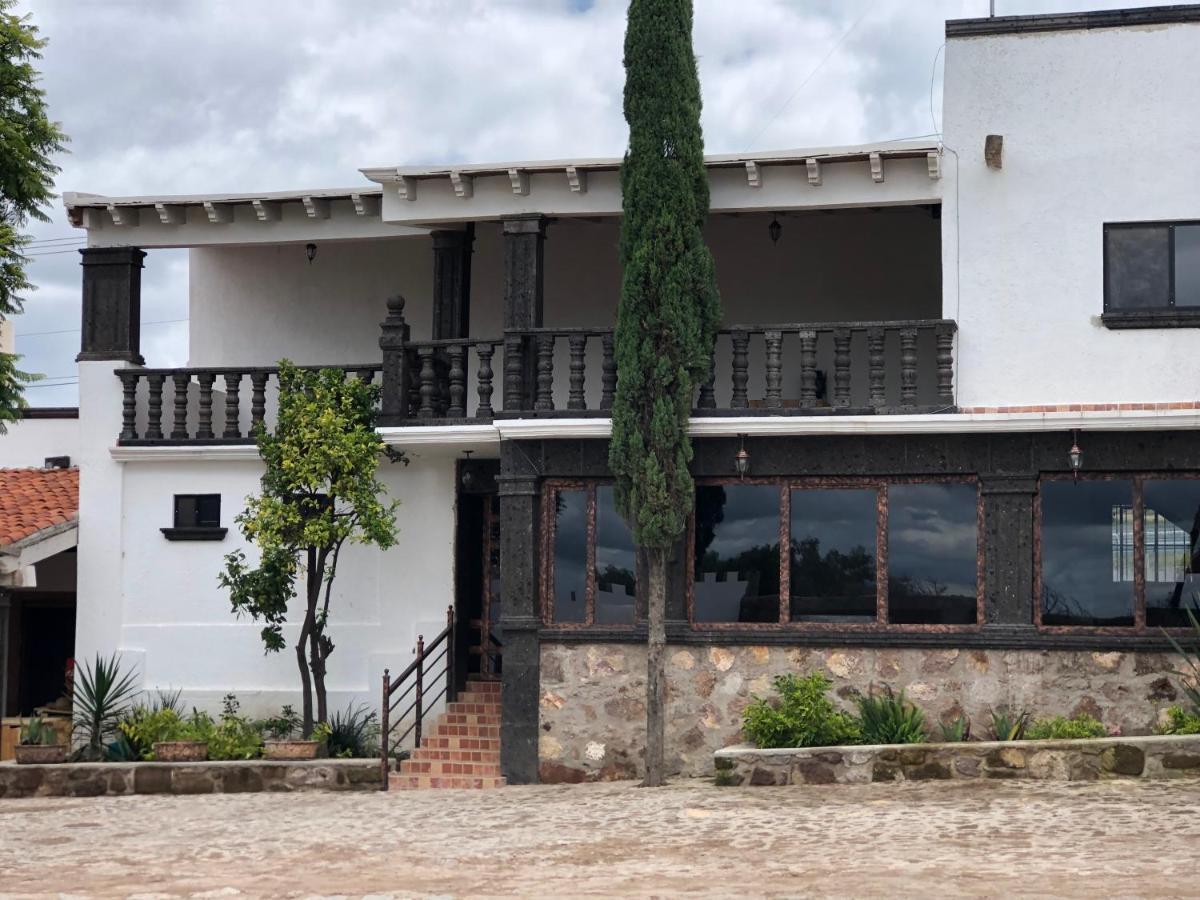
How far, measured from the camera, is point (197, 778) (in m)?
17.6

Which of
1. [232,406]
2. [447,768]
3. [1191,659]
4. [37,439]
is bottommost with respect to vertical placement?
[447,768]

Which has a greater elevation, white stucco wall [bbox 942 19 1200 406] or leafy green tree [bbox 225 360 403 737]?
white stucco wall [bbox 942 19 1200 406]

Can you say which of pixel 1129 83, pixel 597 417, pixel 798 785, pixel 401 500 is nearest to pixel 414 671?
pixel 401 500

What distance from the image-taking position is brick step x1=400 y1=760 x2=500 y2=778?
1769cm

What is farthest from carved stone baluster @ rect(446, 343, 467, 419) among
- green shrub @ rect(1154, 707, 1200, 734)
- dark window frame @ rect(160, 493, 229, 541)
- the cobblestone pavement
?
green shrub @ rect(1154, 707, 1200, 734)

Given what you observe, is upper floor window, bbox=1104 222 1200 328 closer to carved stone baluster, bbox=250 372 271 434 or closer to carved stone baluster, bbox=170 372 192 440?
carved stone baluster, bbox=250 372 271 434

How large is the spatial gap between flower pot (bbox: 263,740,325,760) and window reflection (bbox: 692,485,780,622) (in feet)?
13.7

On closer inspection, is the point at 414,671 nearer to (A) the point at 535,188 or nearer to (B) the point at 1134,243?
(A) the point at 535,188

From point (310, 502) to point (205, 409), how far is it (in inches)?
84.6

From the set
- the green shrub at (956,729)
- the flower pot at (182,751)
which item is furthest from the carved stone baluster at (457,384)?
the green shrub at (956,729)

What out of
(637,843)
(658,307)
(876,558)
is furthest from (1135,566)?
(637,843)

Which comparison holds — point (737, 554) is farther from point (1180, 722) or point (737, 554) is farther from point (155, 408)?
point (155, 408)

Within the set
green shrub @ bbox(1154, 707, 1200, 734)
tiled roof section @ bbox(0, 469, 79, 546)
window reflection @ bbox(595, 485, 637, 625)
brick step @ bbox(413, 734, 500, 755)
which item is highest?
tiled roof section @ bbox(0, 469, 79, 546)

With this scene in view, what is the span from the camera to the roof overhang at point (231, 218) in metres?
19.0
